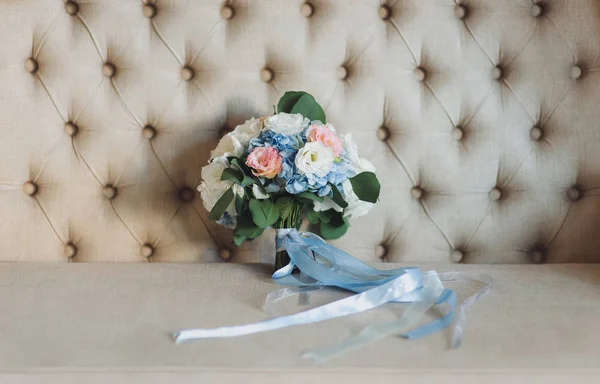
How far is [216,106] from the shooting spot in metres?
1.11

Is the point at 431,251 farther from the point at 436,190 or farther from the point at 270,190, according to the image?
the point at 270,190

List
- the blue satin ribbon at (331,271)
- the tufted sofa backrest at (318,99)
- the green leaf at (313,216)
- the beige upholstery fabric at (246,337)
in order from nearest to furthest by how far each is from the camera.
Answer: the beige upholstery fabric at (246,337) → the blue satin ribbon at (331,271) → the green leaf at (313,216) → the tufted sofa backrest at (318,99)

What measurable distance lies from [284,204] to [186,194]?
0.95 feet

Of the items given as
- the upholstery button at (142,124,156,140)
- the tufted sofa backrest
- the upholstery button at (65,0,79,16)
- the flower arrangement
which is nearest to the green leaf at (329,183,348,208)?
the flower arrangement

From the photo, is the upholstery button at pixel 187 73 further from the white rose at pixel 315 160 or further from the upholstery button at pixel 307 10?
the white rose at pixel 315 160

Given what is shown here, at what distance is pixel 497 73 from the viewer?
1.13 meters

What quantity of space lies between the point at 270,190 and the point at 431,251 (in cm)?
41

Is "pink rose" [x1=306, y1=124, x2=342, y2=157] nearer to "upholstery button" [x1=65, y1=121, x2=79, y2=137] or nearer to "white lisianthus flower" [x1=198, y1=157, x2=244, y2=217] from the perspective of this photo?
"white lisianthus flower" [x1=198, y1=157, x2=244, y2=217]

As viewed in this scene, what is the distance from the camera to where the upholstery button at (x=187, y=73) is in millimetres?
1120

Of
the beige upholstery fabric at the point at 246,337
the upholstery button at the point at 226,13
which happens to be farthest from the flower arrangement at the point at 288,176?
the upholstery button at the point at 226,13

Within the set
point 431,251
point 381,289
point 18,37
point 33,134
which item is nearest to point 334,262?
point 381,289

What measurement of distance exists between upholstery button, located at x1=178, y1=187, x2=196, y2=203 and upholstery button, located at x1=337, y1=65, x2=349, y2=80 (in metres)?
0.39

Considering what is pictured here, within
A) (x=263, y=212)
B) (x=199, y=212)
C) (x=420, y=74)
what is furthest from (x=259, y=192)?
(x=420, y=74)

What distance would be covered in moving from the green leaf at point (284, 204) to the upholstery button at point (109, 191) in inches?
15.6
